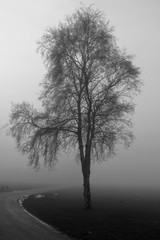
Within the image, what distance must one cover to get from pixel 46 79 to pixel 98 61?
5.40 m

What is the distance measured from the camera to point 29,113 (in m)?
29.5

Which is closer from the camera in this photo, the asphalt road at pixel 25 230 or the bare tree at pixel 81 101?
the asphalt road at pixel 25 230

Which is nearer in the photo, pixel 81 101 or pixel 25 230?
pixel 25 230

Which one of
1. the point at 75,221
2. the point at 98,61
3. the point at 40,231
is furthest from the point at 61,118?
the point at 40,231

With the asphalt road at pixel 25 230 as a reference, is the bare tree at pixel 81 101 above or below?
above

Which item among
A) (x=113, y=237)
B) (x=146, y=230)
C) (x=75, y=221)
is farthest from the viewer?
(x=75, y=221)

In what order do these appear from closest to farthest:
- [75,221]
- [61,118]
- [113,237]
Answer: [113,237]
[75,221]
[61,118]

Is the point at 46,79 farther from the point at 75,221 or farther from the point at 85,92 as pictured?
the point at 75,221

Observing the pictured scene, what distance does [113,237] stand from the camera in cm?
1631

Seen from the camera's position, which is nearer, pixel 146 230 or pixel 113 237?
pixel 113 237

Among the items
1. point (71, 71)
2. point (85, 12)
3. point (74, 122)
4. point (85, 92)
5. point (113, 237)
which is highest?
point (85, 12)

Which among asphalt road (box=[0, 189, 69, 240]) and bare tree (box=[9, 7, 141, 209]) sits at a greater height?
bare tree (box=[9, 7, 141, 209])

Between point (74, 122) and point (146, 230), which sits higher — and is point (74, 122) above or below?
above

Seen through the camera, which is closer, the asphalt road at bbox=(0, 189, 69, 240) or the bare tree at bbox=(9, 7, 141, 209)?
the asphalt road at bbox=(0, 189, 69, 240)
